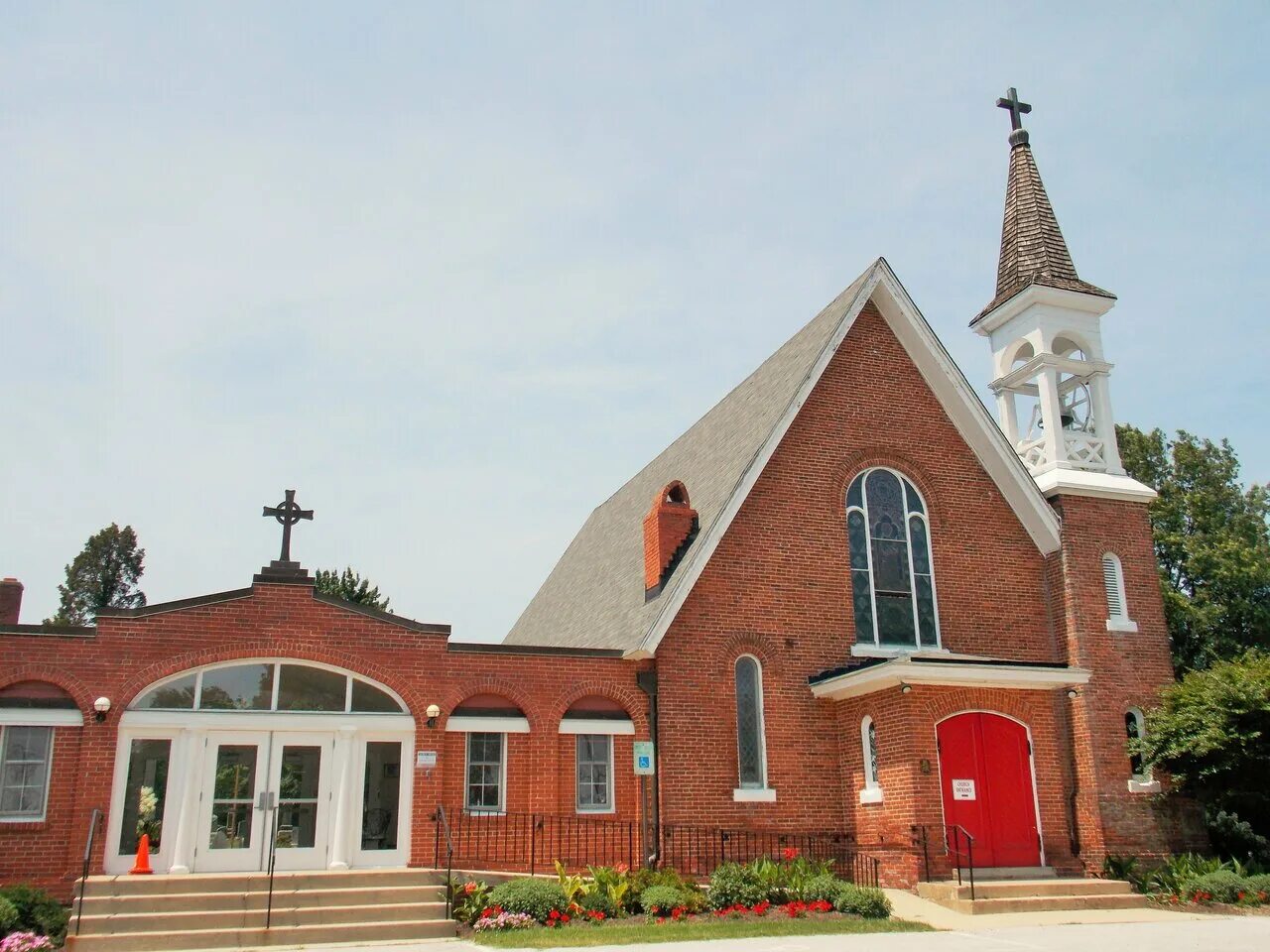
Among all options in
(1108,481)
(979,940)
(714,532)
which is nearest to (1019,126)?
(1108,481)

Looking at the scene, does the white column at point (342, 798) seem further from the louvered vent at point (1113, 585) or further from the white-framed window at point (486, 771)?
the louvered vent at point (1113, 585)

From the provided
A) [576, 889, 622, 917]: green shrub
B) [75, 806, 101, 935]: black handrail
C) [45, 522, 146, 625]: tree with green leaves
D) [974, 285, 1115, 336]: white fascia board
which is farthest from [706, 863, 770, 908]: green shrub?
[45, 522, 146, 625]: tree with green leaves

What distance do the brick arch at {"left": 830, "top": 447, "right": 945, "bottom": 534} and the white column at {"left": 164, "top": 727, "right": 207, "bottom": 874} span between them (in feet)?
34.6

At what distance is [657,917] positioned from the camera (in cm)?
1421

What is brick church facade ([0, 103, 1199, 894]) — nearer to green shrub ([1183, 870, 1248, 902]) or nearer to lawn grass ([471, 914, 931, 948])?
green shrub ([1183, 870, 1248, 902])

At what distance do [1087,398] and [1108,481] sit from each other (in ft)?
6.79

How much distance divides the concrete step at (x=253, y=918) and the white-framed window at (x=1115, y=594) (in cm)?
1177

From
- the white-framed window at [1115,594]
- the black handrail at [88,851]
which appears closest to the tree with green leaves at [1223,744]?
the white-framed window at [1115,594]

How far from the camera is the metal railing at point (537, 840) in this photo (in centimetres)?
1600

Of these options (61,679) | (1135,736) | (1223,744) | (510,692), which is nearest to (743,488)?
(510,692)

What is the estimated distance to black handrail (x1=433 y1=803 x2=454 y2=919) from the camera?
14281 millimetres

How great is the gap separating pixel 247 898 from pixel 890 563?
11.1 meters

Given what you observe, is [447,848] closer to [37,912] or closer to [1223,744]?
[37,912]

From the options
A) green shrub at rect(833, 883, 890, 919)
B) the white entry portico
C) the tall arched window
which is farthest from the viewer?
the tall arched window
